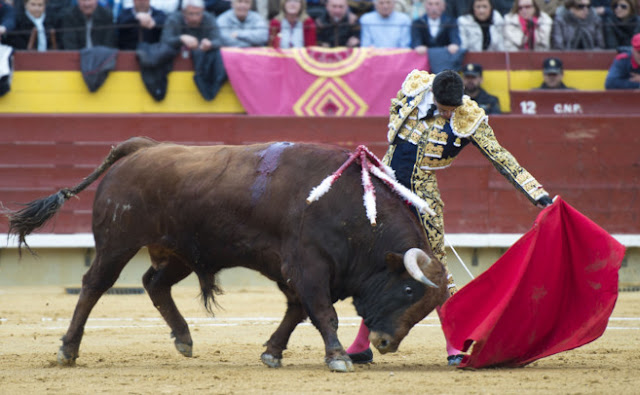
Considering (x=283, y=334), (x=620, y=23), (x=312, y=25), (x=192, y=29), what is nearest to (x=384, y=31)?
(x=312, y=25)

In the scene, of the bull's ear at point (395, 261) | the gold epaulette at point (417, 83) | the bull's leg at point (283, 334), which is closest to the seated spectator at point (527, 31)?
the gold epaulette at point (417, 83)

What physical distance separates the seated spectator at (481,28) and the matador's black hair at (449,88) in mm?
4293

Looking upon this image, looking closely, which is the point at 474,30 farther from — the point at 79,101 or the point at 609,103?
the point at 79,101

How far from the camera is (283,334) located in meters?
5.05

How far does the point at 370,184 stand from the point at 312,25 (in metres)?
4.40

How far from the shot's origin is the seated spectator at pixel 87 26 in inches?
345

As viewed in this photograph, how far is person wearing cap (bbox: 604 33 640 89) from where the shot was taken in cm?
899

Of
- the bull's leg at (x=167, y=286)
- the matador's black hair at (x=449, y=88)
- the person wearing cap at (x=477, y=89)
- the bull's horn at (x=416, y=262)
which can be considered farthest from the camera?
the person wearing cap at (x=477, y=89)

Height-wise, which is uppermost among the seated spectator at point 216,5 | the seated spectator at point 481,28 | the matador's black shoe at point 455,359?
the seated spectator at point 216,5

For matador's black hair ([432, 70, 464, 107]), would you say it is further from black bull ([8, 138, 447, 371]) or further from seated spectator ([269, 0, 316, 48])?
seated spectator ([269, 0, 316, 48])

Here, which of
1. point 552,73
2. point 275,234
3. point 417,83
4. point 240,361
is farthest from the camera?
point 552,73

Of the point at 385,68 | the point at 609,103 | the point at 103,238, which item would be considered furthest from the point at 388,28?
the point at 103,238

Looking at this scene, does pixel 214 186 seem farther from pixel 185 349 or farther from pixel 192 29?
pixel 192 29

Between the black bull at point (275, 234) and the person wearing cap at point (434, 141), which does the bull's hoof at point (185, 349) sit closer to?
the black bull at point (275, 234)
